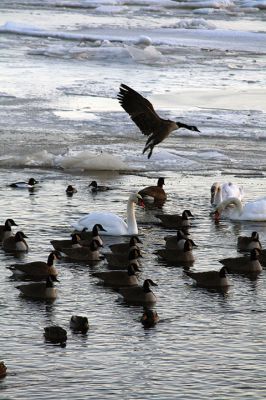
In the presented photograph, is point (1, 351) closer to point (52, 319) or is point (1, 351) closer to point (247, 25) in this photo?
point (52, 319)

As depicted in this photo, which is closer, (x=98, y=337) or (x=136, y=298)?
(x=98, y=337)

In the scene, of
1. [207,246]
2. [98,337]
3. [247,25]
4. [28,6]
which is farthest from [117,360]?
[28,6]

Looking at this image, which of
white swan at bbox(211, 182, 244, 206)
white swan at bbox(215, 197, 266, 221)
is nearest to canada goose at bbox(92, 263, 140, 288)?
white swan at bbox(215, 197, 266, 221)

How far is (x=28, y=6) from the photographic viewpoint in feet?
170

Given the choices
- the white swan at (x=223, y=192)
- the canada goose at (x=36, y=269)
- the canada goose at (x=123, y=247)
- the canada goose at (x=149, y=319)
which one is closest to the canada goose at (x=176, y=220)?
the white swan at (x=223, y=192)

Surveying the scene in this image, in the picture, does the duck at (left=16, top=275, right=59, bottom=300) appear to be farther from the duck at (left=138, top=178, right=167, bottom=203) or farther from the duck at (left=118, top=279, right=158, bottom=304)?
the duck at (left=138, top=178, right=167, bottom=203)

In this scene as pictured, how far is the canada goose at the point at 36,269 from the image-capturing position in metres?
13.6

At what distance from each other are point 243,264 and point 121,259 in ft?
5.09

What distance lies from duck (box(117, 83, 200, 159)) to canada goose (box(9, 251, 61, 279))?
14.4 ft

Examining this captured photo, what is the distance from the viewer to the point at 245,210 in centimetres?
1738

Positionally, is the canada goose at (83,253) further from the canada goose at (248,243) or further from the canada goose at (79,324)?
the canada goose at (79,324)

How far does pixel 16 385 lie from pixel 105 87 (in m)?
18.7

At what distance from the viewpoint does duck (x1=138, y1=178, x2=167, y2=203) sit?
1805 cm

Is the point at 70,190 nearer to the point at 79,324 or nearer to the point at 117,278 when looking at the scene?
the point at 117,278
